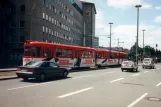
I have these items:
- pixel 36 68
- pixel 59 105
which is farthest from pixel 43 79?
pixel 59 105

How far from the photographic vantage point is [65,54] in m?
28.2

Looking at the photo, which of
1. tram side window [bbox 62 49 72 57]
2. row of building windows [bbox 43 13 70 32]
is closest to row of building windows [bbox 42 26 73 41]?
row of building windows [bbox 43 13 70 32]

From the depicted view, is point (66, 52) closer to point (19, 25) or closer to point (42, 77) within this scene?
point (42, 77)

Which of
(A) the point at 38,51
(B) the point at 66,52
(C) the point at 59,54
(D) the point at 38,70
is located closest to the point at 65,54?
(B) the point at 66,52

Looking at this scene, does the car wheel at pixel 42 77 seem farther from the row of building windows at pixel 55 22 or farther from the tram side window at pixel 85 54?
the row of building windows at pixel 55 22

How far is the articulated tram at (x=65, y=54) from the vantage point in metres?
23.2

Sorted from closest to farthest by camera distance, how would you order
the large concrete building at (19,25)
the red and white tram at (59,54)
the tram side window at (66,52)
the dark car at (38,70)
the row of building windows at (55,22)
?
the dark car at (38,70)
the red and white tram at (59,54)
the tram side window at (66,52)
the large concrete building at (19,25)
the row of building windows at (55,22)

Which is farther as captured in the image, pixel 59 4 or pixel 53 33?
pixel 59 4

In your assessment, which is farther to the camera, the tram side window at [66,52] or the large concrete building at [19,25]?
the large concrete building at [19,25]

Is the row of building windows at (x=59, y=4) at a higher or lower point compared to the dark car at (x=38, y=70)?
higher

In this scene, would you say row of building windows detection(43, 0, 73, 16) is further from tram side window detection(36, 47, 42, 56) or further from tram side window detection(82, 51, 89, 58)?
tram side window detection(36, 47, 42, 56)

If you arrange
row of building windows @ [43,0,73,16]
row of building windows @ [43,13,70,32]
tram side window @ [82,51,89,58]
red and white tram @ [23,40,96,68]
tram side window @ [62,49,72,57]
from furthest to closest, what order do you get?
row of building windows @ [43,0,73,16] → row of building windows @ [43,13,70,32] → tram side window @ [82,51,89,58] → tram side window @ [62,49,72,57] → red and white tram @ [23,40,96,68]

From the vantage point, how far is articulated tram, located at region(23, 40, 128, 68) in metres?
23.2

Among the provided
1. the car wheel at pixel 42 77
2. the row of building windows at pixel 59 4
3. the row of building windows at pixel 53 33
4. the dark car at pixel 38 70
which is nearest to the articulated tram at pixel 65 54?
the dark car at pixel 38 70
